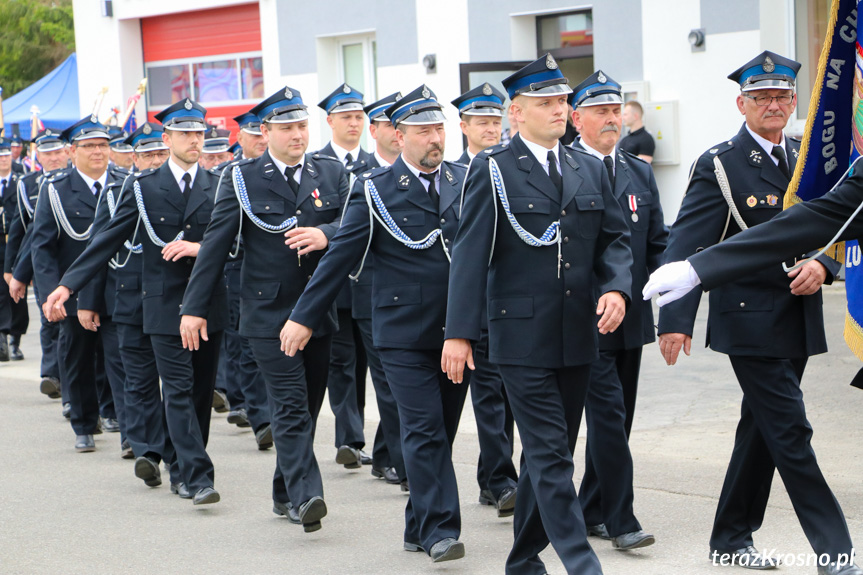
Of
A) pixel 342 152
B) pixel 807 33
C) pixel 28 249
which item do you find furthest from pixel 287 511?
pixel 807 33

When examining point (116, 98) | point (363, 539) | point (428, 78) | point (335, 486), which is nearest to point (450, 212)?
point (363, 539)

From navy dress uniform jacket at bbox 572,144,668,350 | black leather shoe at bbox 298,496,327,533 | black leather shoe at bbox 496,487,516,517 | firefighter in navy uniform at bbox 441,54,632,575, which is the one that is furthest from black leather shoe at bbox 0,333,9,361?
firefighter in navy uniform at bbox 441,54,632,575

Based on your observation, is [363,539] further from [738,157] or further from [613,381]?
[738,157]

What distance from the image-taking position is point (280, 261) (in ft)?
21.5

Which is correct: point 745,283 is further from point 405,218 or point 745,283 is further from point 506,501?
point 506,501

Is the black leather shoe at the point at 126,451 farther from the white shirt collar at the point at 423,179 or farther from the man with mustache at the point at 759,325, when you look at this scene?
the man with mustache at the point at 759,325

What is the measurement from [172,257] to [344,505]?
1.74 metres

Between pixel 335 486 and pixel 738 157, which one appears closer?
pixel 738 157

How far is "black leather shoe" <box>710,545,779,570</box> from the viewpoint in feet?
17.1

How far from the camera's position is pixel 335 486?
7.38m

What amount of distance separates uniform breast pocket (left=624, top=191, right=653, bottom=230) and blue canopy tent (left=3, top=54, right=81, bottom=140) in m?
19.7

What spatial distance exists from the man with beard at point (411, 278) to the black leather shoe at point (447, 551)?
0.20 metres

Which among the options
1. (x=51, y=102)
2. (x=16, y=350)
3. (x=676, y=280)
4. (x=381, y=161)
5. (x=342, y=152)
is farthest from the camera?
(x=51, y=102)

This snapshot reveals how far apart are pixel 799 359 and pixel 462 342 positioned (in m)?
1.40
